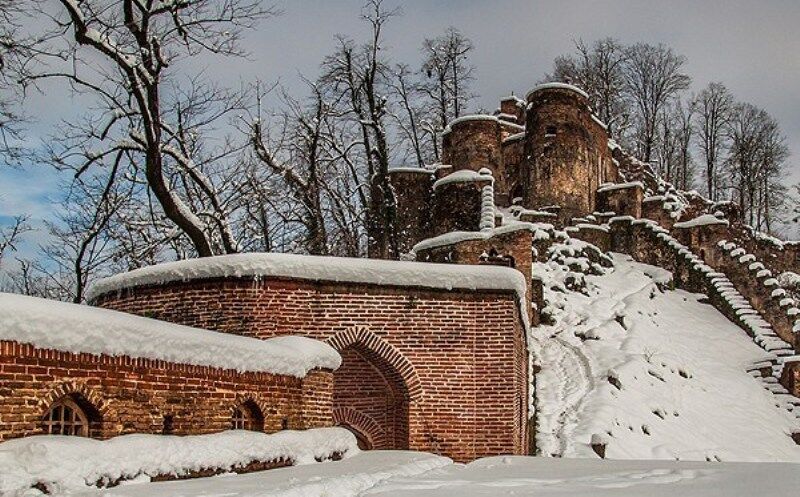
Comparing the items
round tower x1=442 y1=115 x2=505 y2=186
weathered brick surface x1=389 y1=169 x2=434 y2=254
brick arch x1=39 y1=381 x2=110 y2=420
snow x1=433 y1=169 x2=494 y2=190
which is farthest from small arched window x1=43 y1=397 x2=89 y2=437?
round tower x1=442 y1=115 x2=505 y2=186

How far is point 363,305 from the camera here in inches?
486

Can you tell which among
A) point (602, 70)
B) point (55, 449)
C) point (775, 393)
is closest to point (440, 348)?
point (55, 449)

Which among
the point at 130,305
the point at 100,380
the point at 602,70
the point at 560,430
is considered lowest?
the point at 560,430

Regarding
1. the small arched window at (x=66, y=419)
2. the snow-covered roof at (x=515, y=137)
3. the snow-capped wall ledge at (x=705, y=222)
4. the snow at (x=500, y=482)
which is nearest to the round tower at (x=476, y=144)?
the snow-covered roof at (x=515, y=137)

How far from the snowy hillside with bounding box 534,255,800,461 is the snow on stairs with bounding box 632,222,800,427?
0.91 ft

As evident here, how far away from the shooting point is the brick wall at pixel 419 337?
11992mm

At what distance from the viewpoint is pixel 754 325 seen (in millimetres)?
22891

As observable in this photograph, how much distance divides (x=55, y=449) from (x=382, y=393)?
7049 mm

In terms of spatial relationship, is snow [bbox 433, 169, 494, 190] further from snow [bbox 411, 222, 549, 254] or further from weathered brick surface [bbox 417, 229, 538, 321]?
weathered brick surface [bbox 417, 229, 538, 321]

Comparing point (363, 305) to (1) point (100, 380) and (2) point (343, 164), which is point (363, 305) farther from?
(2) point (343, 164)

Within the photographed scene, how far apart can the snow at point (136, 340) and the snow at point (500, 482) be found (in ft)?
4.68

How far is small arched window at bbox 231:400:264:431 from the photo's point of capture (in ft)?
31.3

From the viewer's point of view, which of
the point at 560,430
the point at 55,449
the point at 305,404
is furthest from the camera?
the point at 560,430

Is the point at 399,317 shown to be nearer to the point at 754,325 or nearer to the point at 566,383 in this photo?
the point at 566,383
